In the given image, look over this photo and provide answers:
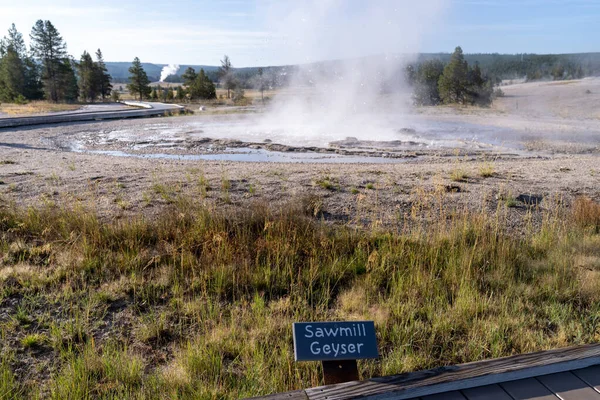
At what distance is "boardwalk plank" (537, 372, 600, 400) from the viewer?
231cm

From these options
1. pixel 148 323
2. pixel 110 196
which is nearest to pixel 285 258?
pixel 148 323

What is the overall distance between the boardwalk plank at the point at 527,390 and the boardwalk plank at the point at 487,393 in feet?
0.12

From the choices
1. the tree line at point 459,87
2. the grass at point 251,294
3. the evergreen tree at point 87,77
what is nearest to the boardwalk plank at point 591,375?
the grass at point 251,294

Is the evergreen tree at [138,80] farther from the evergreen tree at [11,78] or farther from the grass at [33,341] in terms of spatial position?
the grass at [33,341]

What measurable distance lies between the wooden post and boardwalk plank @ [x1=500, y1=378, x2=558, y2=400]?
0.74 m

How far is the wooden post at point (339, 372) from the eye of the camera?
2.48 metres

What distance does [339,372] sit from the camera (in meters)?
2.51

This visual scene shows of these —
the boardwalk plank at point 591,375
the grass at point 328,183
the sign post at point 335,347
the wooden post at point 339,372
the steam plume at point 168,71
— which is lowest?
the grass at point 328,183

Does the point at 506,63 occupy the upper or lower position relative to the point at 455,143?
upper

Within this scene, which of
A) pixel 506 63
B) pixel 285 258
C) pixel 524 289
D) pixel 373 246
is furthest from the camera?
pixel 506 63

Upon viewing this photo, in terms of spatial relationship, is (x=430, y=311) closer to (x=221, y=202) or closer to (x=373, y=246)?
(x=373, y=246)

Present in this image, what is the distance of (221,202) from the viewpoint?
7.05 meters

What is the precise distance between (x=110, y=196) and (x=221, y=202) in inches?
71.0

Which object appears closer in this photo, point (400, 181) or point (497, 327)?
point (497, 327)
